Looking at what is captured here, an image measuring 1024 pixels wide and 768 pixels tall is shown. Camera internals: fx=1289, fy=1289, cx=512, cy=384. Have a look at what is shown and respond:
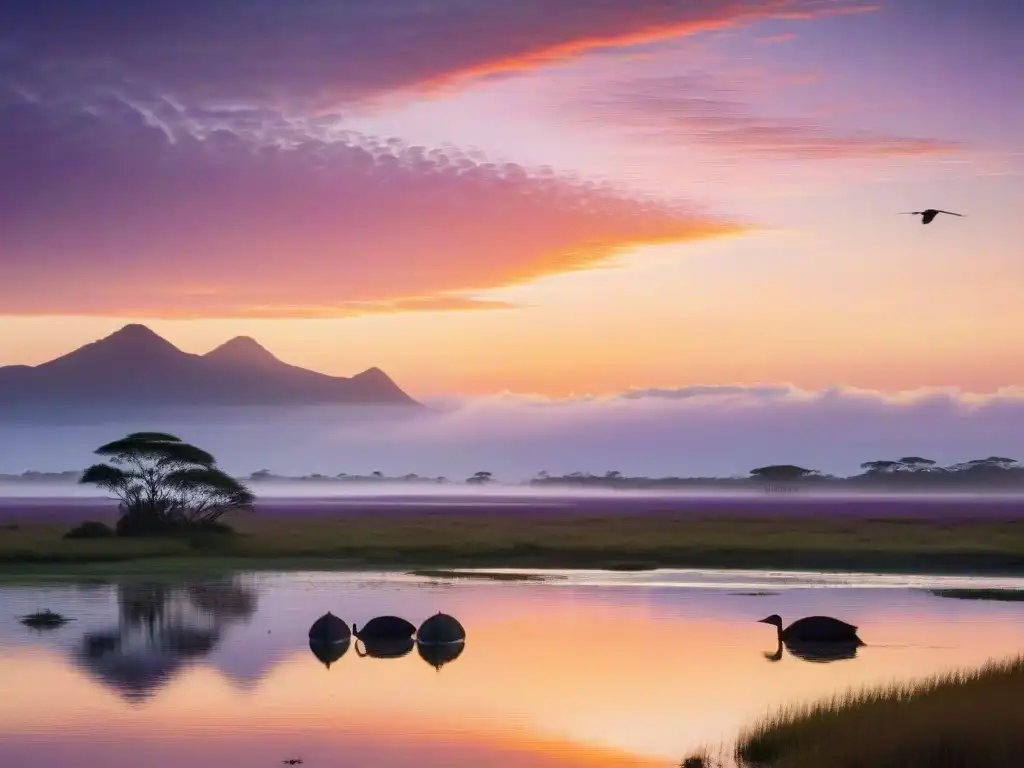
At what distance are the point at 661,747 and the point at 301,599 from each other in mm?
28648

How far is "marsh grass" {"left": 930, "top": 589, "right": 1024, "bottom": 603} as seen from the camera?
4984 centimetres

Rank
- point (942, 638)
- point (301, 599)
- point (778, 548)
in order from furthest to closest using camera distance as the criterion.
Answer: point (778, 548)
point (301, 599)
point (942, 638)

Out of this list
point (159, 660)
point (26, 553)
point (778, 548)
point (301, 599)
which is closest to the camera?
point (159, 660)

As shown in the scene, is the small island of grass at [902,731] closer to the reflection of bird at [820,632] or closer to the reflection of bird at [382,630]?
the reflection of bird at [820,632]

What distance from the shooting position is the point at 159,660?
34438 mm

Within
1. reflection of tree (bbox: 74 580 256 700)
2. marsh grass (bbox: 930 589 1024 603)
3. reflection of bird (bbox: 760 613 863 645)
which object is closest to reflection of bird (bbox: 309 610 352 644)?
reflection of tree (bbox: 74 580 256 700)

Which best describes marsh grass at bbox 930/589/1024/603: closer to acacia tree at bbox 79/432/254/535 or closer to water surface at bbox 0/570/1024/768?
water surface at bbox 0/570/1024/768

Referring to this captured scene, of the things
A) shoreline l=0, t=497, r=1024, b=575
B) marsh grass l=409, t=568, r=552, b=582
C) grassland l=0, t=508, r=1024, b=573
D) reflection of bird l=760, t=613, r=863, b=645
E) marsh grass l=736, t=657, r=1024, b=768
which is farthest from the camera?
grassland l=0, t=508, r=1024, b=573

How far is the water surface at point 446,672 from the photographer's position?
2414 centimetres

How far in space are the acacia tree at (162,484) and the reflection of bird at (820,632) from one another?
163ft

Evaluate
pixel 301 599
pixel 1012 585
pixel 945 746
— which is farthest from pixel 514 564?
pixel 945 746

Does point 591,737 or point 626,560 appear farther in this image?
point 626,560

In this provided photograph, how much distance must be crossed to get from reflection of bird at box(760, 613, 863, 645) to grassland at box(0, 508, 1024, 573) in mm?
29918

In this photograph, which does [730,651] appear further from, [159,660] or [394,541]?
[394,541]
